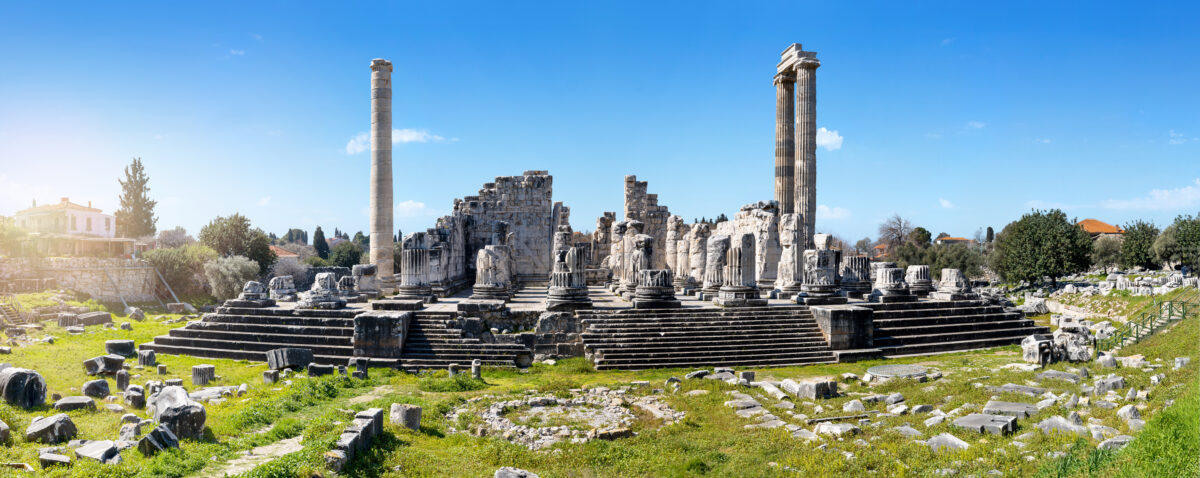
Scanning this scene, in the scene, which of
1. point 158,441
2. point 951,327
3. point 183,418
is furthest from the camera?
point 951,327

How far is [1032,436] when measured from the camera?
8.09 metres

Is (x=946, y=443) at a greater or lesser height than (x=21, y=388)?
lesser

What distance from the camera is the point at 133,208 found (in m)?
56.9

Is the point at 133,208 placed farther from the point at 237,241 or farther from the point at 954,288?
the point at 954,288

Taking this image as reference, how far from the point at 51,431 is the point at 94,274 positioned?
108 feet

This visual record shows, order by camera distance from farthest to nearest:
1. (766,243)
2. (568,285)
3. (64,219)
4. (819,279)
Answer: (64,219) < (766,243) < (819,279) < (568,285)

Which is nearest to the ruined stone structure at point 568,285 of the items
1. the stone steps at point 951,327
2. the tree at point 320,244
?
the stone steps at point 951,327

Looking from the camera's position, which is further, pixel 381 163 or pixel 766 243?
pixel 381 163

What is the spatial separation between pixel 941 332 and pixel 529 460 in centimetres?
1336

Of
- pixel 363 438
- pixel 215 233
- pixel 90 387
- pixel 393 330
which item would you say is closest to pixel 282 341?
pixel 393 330

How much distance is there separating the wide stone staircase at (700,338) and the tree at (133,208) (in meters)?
56.9

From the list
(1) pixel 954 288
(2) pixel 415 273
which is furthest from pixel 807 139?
(2) pixel 415 273

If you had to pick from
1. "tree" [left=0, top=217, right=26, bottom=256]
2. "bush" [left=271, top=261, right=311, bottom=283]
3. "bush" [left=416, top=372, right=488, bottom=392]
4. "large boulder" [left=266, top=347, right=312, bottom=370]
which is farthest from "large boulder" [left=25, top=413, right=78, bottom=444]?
"tree" [left=0, top=217, right=26, bottom=256]

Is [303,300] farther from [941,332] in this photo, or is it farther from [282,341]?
[941,332]
